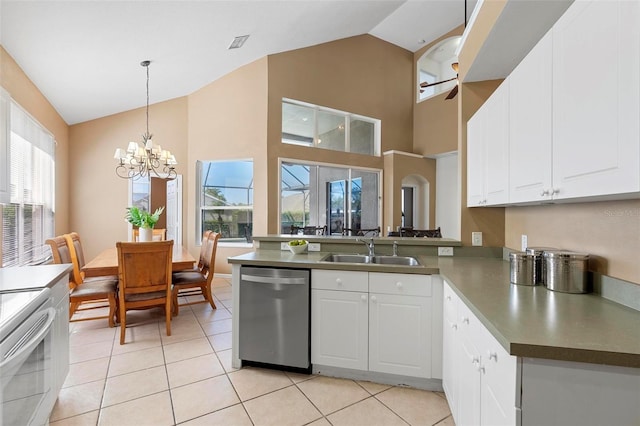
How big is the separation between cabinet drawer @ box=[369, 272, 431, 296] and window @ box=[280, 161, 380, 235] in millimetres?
3549

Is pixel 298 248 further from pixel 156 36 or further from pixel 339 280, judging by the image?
pixel 156 36

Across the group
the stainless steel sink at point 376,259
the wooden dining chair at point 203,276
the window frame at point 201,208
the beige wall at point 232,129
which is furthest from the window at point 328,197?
the stainless steel sink at point 376,259

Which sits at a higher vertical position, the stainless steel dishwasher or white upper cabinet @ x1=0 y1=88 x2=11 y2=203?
white upper cabinet @ x1=0 y1=88 x2=11 y2=203

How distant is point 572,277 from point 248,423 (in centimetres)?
195

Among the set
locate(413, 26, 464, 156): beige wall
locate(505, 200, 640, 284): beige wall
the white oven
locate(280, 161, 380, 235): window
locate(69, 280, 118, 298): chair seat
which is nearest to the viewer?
the white oven

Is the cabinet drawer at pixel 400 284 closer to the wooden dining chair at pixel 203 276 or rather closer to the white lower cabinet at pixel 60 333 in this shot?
the white lower cabinet at pixel 60 333

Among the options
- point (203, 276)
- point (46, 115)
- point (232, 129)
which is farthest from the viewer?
point (232, 129)

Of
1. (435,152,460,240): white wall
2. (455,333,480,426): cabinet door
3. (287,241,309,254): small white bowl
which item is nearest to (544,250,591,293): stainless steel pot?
(455,333,480,426): cabinet door

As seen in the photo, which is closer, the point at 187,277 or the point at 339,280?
the point at 339,280

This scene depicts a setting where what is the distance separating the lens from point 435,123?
671 centimetres

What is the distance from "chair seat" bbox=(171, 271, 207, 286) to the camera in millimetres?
3391

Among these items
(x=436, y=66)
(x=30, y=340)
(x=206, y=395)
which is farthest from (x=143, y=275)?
(x=436, y=66)

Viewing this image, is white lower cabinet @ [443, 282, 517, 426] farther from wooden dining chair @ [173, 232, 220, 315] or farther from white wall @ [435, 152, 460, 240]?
A: white wall @ [435, 152, 460, 240]

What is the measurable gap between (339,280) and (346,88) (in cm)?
517
